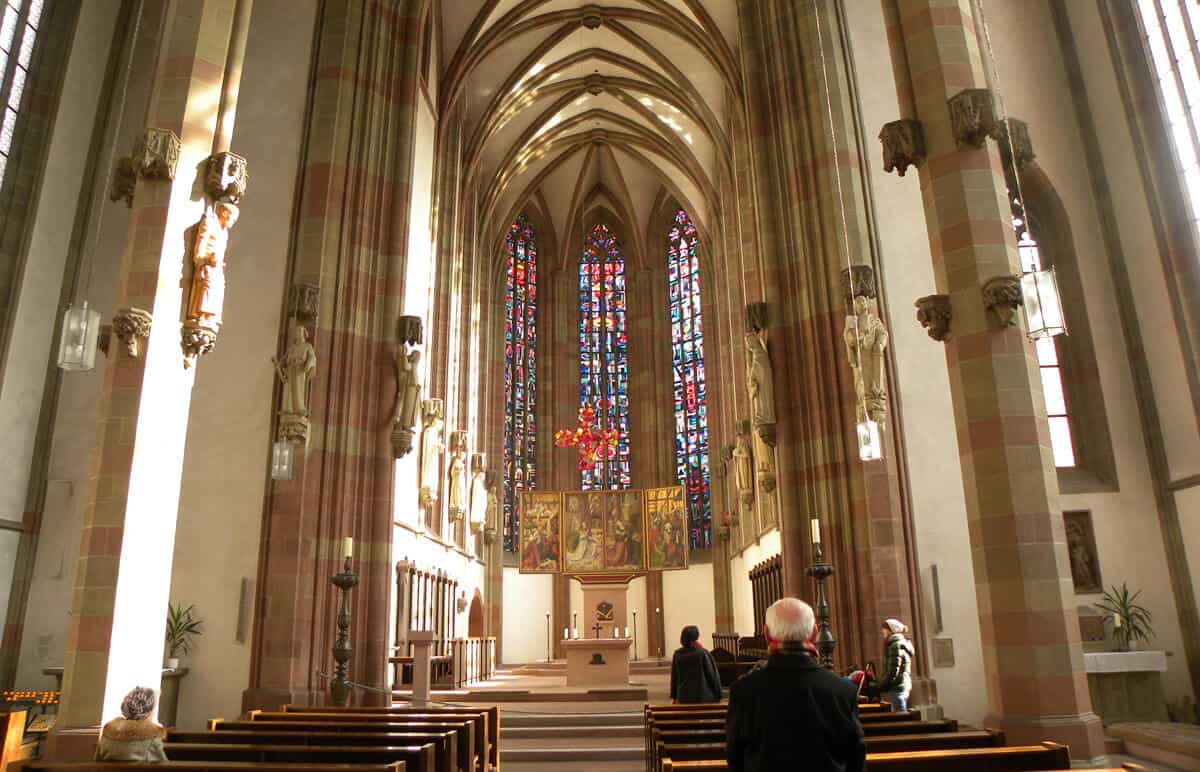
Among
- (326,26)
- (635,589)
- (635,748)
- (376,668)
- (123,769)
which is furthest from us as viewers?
(635,589)

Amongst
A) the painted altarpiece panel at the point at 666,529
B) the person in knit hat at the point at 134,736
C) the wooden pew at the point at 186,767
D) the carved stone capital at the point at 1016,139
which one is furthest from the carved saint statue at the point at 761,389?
the person in knit hat at the point at 134,736

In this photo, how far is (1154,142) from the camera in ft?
42.7

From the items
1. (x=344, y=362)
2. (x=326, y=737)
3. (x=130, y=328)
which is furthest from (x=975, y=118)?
(x=344, y=362)

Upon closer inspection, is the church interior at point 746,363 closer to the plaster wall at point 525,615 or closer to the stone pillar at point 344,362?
the stone pillar at point 344,362

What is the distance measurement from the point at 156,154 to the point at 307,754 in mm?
5659

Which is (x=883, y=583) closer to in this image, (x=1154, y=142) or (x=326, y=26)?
(x=1154, y=142)

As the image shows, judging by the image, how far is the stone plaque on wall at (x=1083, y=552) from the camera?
502 inches

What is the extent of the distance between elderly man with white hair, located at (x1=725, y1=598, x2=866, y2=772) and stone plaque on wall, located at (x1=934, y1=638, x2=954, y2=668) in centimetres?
822

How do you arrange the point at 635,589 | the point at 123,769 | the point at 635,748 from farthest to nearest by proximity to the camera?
the point at 635,589 → the point at 635,748 → the point at 123,769

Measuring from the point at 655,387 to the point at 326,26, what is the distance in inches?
784

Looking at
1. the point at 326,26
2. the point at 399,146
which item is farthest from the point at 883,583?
the point at 326,26

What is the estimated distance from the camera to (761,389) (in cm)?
1355

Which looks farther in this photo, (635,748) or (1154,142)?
(1154,142)

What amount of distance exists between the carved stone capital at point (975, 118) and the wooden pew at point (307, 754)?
6.54 m
